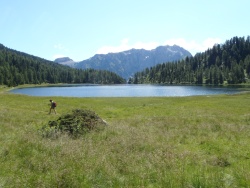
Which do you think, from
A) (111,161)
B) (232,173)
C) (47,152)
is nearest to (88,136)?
(47,152)

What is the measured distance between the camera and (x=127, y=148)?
48.0 ft

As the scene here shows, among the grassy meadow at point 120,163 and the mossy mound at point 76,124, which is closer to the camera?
the grassy meadow at point 120,163

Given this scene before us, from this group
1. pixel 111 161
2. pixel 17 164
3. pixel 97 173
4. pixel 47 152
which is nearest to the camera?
pixel 97 173

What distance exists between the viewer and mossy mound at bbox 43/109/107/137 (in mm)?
18141

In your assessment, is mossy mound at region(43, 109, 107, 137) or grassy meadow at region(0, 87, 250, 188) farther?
mossy mound at region(43, 109, 107, 137)

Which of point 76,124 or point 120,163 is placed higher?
point 76,124

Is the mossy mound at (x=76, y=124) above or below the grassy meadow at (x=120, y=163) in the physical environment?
above

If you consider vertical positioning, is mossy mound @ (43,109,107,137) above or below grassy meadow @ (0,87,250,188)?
above

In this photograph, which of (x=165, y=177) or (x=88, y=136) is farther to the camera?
(x=88, y=136)

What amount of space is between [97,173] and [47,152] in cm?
416

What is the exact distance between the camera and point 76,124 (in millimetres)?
19094

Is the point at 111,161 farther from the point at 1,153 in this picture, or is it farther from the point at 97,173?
the point at 1,153

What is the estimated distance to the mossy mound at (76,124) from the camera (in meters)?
18.1

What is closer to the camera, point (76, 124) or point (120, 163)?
point (120, 163)
